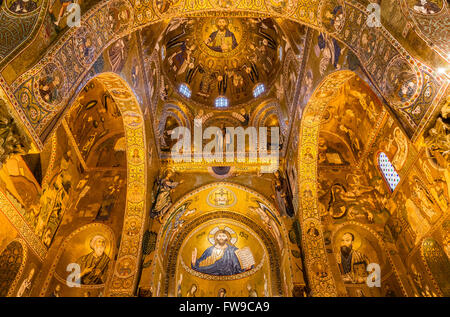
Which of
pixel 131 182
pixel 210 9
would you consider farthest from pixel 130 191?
pixel 210 9

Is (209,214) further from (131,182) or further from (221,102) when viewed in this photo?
(221,102)

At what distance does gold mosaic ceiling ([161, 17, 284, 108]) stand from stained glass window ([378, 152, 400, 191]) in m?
6.13

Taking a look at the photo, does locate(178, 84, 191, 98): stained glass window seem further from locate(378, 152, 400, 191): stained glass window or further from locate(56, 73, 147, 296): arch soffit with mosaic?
locate(378, 152, 400, 191): stained glass window

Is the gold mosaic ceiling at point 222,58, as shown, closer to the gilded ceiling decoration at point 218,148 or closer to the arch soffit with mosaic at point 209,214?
the gilded ceiling decoration at point 218,148

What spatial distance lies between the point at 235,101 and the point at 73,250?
10244 mm

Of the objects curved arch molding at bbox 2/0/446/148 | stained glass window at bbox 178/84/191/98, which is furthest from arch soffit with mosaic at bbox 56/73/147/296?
stained glass window at bbox 178/84/191/98

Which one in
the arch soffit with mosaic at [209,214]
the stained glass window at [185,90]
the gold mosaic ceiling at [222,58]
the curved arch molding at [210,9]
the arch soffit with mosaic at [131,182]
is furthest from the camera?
the stained glass window at [185,90]

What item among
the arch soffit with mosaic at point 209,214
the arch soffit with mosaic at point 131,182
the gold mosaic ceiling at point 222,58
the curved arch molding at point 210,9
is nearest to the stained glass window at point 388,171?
the arch soffit with mosaic at point 209,214

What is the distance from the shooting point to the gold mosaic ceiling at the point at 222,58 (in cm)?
1389

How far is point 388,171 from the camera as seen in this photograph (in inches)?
430

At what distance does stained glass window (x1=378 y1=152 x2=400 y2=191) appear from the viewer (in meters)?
10.5

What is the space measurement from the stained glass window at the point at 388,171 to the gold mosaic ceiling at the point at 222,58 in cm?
613

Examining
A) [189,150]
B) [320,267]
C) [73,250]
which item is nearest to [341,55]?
[320,267]

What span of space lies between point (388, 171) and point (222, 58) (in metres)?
9.76
